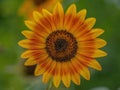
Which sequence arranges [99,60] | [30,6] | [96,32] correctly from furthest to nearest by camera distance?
[30,6]
[99,60]
[96,32]

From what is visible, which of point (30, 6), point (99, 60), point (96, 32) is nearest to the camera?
point (96, 32)

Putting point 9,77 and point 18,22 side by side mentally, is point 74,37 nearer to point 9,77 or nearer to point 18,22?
point 9,77

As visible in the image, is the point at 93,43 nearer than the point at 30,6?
Yes

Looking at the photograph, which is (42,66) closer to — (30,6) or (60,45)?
(60,45)

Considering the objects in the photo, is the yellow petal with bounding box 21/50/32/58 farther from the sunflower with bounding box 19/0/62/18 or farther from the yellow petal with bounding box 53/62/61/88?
the sunflower with bounding box 19/0/62/18

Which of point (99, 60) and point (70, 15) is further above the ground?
point (70, 15)

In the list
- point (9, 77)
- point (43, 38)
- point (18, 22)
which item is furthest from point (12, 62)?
point (43, 38)

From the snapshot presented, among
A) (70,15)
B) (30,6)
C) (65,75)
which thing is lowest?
(65,75)

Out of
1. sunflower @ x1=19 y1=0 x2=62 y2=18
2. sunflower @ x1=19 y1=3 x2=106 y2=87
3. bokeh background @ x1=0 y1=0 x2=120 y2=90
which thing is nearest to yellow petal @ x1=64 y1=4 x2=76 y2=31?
sunflower @ x1=19 y1=3 x2=106 y2=87

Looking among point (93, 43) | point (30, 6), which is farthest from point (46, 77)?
point (30, 6)
